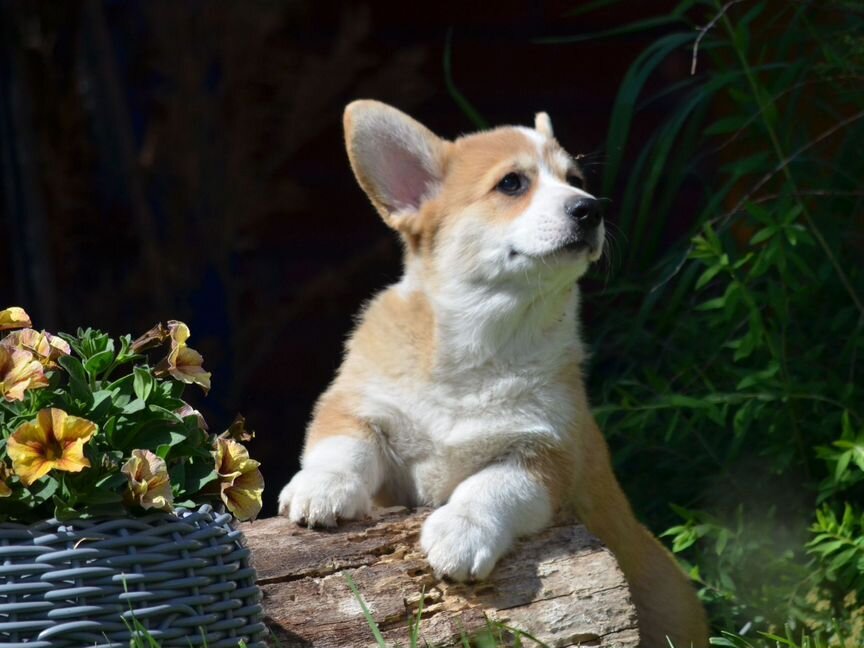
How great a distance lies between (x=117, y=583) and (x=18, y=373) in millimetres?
430

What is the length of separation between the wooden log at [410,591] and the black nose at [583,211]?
86 cm

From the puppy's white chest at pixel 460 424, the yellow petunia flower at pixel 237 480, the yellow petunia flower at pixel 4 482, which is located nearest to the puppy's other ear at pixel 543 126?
the puppy's white chest at pixel 460 424

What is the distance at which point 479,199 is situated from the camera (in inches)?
143

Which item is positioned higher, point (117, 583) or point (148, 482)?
point (148, 482)

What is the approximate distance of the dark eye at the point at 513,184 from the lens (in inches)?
142

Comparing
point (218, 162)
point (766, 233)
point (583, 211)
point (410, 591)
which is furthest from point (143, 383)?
point (218, 162)

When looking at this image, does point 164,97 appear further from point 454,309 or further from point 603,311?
point 454,309

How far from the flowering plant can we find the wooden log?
35 cm

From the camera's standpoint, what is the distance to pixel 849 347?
4.19 m

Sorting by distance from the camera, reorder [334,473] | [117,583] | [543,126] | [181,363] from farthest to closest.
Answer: [543,126] → [334,473] → [181,363] → [117,583]

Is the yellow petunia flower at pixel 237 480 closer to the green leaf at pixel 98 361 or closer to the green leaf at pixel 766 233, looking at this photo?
the green leaf at pixel 98 361

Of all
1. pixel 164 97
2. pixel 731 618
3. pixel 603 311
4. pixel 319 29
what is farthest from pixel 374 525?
pixel 319 29

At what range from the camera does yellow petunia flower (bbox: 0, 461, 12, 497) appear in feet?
7.32

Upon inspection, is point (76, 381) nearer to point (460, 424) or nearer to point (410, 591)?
Result: point (410, 591)
